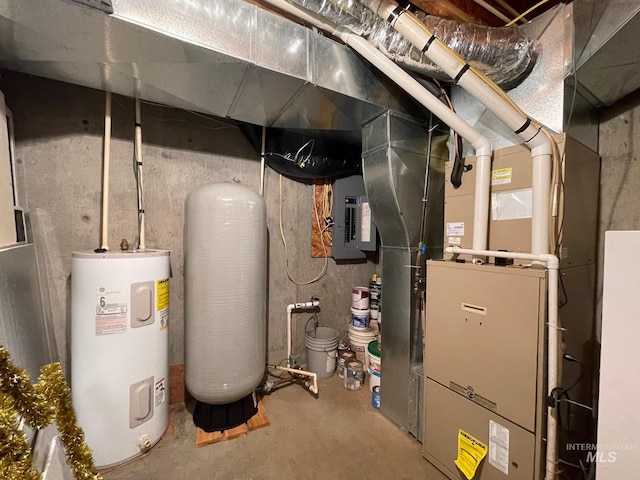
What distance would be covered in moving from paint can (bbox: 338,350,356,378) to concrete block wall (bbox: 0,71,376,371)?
55cm

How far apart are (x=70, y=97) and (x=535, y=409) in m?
3.07

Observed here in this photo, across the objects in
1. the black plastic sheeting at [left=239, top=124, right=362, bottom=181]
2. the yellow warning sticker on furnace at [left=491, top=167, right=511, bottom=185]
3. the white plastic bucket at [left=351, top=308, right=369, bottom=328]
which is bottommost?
the white plastic bucket at [left=351, top=308, right=369, bottom=328]

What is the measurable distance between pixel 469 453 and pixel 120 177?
2675 millimetres

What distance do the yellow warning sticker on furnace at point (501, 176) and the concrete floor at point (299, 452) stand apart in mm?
1663

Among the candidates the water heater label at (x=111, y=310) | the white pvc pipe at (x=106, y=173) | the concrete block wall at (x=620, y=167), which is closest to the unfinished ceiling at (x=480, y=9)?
the concrete block wall at (x=620, y=167)

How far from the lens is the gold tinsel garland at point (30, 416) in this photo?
47 cm

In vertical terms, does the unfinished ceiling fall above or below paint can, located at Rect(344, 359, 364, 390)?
above

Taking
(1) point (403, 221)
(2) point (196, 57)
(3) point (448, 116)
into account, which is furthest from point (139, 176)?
(3) point (448, 116)

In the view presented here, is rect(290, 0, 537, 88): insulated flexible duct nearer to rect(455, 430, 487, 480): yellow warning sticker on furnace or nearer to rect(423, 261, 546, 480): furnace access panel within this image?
rect(423, 261, 546, 480): furnace access panel

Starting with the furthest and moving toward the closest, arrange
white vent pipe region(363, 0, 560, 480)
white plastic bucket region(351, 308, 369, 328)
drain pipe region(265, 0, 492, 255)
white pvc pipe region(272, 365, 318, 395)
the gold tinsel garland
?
white plastic bucket region(351, 308, 369, 328) → white pvc pipe region(272, 365, 318, 395) → drain pipe region(265, 0, 492, 255) → white vent pipe region(363, 0, 560, 480) → the gold tinsel garland

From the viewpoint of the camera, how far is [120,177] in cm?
171

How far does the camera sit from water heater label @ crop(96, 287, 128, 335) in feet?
4.30

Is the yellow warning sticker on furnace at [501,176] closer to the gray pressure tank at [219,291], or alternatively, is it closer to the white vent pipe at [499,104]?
the white vent pipe at [499,104]

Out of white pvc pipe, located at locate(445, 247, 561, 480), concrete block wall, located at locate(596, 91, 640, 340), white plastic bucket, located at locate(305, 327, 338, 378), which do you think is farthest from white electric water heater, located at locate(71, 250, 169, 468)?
concrete block wall, located at locate(596, 91, 640, 340)
